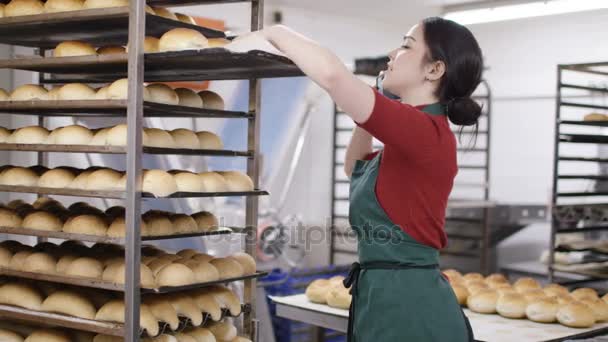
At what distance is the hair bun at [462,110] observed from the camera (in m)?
1.83

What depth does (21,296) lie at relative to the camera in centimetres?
217

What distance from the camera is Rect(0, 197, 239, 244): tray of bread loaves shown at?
202 centimetres

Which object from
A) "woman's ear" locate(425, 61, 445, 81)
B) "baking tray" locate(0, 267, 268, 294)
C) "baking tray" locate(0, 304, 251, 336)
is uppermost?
"woman's ear" locate(425, 61, 445, 81)

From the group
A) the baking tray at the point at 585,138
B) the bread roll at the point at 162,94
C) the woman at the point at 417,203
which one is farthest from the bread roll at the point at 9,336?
the baking tray at the point at 585,138

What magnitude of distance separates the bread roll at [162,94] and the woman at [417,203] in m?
0.62

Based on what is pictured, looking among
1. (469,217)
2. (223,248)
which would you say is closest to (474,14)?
(469,217)

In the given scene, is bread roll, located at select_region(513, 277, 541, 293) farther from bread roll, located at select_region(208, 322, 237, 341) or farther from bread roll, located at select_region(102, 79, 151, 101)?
bread roll, located at select_region(102, 79, 151, 101)

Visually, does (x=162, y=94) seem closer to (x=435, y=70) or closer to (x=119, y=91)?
(x=119, y=91)

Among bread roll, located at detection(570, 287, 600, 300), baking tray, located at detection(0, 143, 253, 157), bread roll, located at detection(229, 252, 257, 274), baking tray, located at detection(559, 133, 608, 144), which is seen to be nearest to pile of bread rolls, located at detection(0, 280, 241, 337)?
bread roll, located at detection(229, 252, 257, 274)

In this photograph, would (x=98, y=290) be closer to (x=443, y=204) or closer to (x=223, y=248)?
(x=443, y=204)

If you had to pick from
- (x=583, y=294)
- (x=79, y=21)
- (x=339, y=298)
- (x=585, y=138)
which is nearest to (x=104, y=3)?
(x=79, y=21)

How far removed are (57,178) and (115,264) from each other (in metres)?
0.34

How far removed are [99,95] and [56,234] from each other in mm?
426

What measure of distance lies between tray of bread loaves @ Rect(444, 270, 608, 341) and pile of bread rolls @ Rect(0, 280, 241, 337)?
3.26 ft
